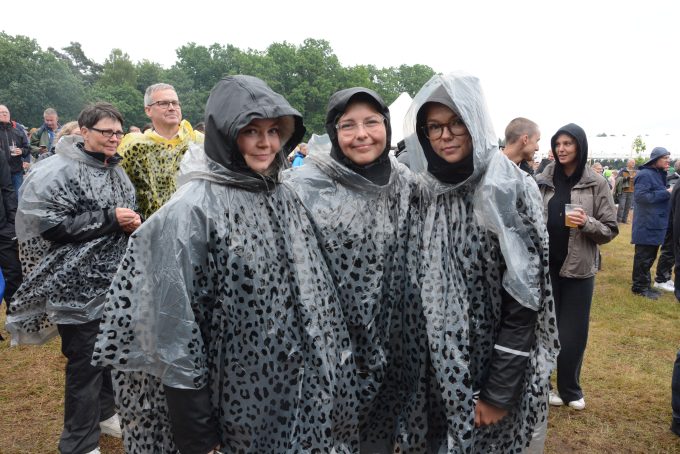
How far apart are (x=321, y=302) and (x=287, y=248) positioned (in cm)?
24

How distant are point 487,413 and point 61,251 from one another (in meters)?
2.45

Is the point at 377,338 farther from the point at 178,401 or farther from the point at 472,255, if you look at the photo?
the point at 178,401

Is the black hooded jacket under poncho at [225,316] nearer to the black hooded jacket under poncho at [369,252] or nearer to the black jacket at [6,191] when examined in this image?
the black hooded jacket under poncho at [369,252]

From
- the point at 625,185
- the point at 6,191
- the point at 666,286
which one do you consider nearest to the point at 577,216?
the point at 666,286

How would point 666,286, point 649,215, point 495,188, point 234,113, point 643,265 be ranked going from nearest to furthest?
point 234,113, point 495,188, point 649,215, point 643,265, point 666,286

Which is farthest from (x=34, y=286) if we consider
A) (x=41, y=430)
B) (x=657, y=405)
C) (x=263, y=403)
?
(x=657, y=405)

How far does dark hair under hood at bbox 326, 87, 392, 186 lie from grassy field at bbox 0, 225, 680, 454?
7.79 feet

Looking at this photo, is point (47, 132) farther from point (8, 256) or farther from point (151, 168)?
point (151, 168)

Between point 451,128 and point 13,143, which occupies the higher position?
point 451,128

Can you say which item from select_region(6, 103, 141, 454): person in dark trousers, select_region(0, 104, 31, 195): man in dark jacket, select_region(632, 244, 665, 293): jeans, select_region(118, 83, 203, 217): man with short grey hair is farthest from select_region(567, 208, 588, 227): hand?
select_region(0, 104, 31, 195): man in dark jacket

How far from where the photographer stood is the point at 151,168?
324cm

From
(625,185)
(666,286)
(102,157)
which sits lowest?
(666,286)

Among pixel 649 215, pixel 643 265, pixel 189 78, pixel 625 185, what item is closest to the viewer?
pixel 649 215

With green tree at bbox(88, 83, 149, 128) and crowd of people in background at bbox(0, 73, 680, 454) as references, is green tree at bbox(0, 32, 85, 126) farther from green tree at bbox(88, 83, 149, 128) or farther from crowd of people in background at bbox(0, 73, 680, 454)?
crowd of people in background at bbox(0, 73, 680, 454)
